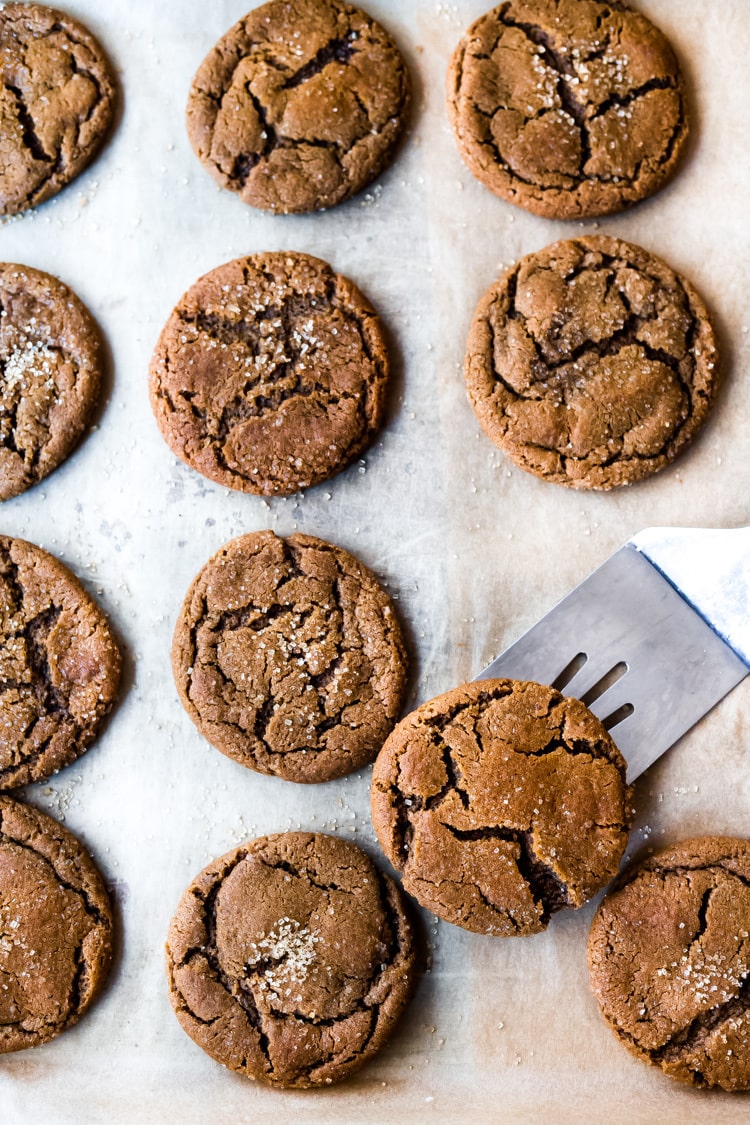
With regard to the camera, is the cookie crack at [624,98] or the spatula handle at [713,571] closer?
the spatula handle at [713,571]

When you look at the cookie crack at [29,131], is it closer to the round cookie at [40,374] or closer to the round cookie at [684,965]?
the round cookie at [40,374]

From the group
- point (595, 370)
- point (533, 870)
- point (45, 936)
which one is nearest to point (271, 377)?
point (595, 370)

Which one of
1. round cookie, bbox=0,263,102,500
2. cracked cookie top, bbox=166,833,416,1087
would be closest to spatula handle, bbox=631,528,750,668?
cracked cookie top, bbox=166,833,416,1087

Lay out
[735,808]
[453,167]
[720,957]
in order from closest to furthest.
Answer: [720,957]
[735,808]
[453,167]

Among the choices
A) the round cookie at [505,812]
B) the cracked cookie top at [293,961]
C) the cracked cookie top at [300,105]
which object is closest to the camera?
the round cookie at [505,812]

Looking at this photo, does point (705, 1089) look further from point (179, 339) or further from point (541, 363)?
point (179, 339)

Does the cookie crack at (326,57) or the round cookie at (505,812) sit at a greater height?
the cookie crack at (326,57)

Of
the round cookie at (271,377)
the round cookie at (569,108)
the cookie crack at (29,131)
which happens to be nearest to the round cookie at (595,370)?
the round cookie at (569,108)

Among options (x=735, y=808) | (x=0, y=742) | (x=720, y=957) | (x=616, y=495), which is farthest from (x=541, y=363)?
(x=0, y=742)

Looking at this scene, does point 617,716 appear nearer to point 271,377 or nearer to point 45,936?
point 271,377
